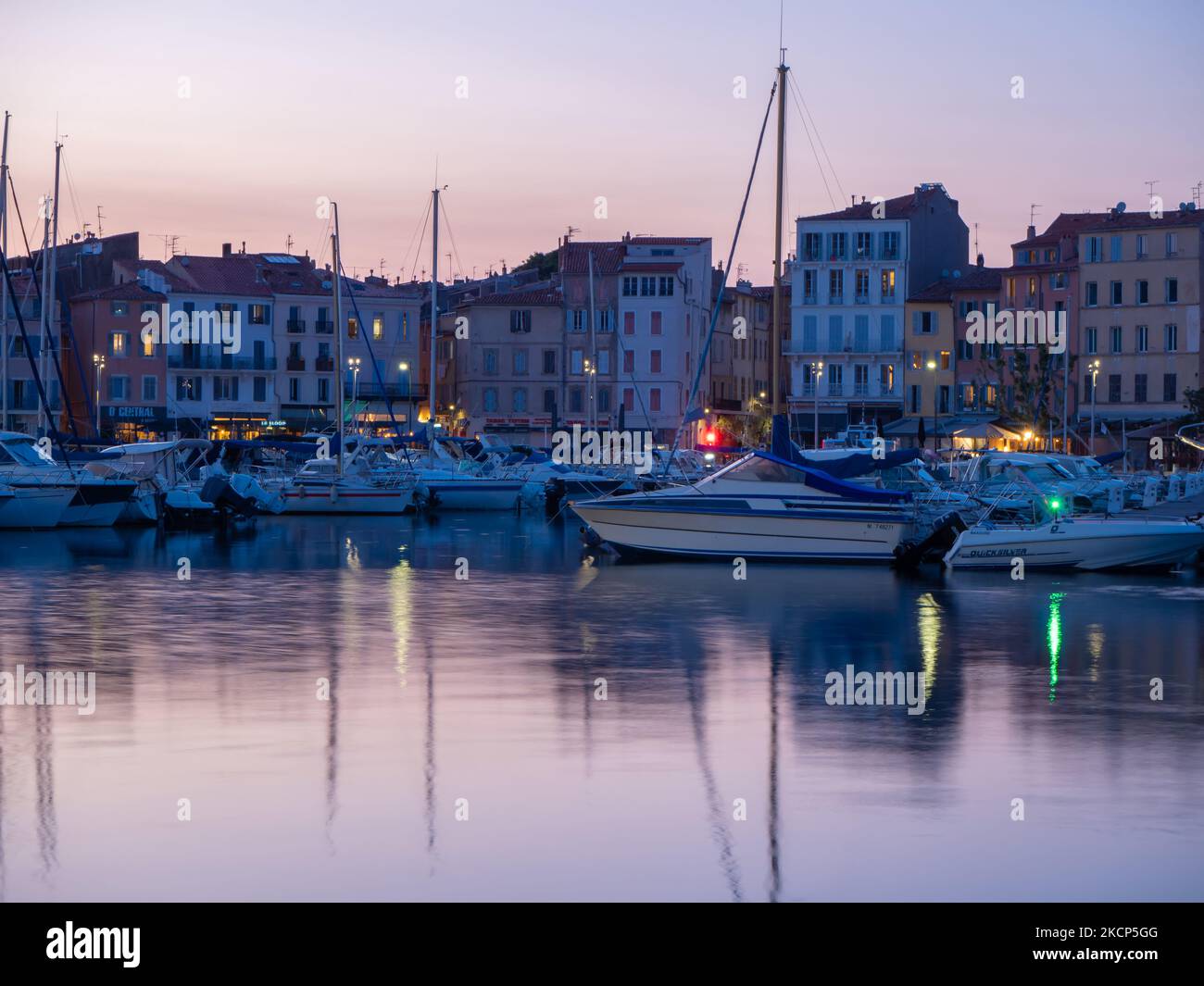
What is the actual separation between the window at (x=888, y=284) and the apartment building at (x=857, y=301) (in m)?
0.05

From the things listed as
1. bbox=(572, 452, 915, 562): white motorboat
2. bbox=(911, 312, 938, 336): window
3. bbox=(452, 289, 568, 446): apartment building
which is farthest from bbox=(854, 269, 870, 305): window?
bbox=(572, 452, 915, 562): white motorboat

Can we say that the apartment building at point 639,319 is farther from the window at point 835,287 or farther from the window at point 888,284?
the window at point 888,284

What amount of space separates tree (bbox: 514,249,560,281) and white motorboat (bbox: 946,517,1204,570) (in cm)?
9184

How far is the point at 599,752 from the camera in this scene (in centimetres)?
1408

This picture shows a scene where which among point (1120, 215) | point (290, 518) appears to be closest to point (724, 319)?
point (1120, 215)

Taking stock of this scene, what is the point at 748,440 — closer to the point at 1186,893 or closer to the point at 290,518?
the point at 290,518

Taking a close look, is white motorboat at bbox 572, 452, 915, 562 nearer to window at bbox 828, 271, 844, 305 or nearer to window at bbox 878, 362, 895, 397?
window at bbox 878, 362, 895, 397

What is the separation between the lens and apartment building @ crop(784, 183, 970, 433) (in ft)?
320

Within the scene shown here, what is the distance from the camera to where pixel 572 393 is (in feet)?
348

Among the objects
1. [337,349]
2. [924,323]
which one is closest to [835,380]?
[924,323]

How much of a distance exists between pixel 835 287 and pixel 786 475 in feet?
216

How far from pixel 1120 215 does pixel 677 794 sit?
3289 inches
